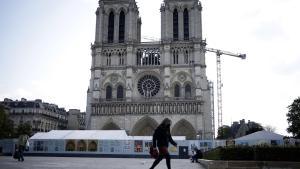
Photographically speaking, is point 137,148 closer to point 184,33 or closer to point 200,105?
point 200,105

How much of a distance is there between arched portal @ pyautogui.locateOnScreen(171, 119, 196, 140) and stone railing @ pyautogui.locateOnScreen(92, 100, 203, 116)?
1.91 meters

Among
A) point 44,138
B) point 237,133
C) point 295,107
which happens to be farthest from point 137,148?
point 237,133

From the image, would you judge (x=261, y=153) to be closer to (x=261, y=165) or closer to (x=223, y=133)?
(x=261, y=165)

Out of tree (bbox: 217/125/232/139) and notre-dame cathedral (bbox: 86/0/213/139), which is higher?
notre-dame cathedral (bbox: 86/0/213/139)

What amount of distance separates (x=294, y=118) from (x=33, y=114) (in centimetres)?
4977

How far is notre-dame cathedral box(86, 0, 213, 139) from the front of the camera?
58969 mm

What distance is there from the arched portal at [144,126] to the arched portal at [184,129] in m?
3.41

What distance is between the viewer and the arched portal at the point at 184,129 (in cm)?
5834

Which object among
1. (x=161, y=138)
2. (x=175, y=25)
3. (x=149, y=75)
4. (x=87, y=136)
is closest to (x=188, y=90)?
(x=149, y=75)

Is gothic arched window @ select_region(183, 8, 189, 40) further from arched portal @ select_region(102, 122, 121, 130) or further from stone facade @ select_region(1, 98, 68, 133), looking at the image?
stone facade @ select_region(1, 98, 68, 133)

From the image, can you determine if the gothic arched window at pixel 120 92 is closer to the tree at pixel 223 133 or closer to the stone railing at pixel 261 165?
the tree at pixel 223 133

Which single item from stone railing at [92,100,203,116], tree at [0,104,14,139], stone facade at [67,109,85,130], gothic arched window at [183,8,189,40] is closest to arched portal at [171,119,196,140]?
stone railing at [92,100,203,116]

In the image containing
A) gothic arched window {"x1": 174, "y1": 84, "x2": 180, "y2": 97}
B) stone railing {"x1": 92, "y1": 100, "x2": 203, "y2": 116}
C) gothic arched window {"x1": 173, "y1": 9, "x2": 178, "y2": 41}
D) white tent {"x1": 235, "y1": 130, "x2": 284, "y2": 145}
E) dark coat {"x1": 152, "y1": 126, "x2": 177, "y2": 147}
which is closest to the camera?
dark coat {"x1": 152, "y1": 126, "x2": 177, "y2": 147}

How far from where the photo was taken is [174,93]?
61562 mm
